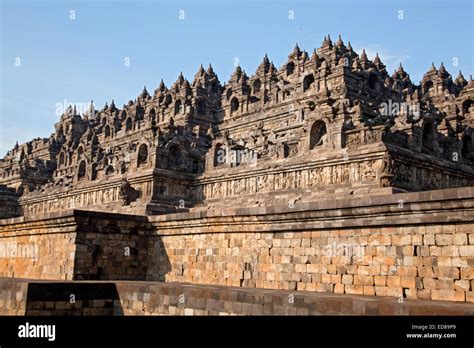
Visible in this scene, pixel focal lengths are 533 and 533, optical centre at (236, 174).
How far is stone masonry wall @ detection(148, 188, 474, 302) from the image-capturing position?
10.0m

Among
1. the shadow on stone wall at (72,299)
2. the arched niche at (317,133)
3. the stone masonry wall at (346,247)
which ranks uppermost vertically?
the arched niche at (317,133)

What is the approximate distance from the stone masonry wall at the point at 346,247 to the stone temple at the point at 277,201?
0.10ft

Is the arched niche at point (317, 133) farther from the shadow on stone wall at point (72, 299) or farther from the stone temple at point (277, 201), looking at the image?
the shadow on stone wall at point (72, 299)

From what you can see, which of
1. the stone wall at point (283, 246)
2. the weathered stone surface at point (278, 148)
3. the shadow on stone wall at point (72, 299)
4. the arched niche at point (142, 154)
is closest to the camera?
the stone wall at point (283, 246)

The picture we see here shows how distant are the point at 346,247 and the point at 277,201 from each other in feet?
42.3

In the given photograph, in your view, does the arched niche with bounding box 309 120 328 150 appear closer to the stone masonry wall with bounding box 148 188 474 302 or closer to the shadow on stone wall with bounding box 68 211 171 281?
the shadow on stone wall with bounding box 68 211 171 281

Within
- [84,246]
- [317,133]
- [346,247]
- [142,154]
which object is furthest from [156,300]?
[142,154]

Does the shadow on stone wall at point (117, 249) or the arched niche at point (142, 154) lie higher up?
the arched niche at point (142, 154)

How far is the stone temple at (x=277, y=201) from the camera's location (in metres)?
10.8

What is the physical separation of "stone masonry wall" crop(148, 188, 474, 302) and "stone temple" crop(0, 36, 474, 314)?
3 cm

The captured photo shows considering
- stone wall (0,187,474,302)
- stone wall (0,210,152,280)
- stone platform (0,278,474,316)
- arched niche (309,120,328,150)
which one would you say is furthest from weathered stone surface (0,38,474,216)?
stone wall (0,210,152,280)

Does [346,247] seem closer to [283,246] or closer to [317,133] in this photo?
[283,246]

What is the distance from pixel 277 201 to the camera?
24797 mm

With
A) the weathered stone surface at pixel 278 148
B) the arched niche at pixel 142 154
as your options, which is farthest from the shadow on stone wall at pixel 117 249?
the arched niche at pixel 142 154
